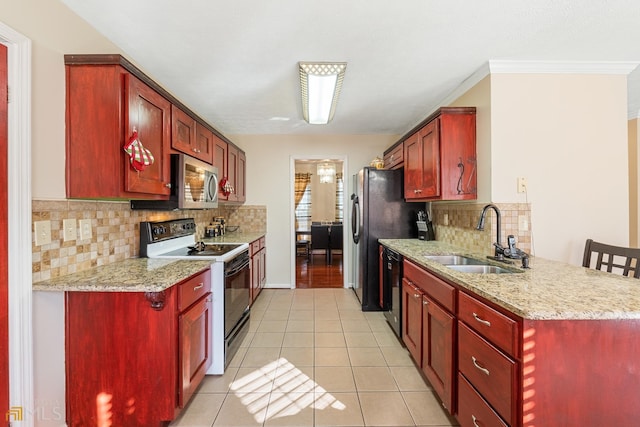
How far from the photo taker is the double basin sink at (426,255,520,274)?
6.01ft

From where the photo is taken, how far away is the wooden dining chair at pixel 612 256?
64.6 inches

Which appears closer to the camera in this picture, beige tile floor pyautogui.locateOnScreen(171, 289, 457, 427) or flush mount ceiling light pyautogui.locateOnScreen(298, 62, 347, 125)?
beige tile floor pyautogui.locateOnScreen(171, 289, 457, 427)

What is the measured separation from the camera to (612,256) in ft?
5.94

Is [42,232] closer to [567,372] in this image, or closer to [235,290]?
[235,290]

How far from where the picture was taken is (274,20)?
5.40 feet

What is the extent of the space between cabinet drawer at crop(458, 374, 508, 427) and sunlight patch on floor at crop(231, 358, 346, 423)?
0.69 m

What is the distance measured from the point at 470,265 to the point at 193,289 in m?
1.86

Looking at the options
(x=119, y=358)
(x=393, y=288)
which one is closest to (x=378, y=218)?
(x=393, y=288)

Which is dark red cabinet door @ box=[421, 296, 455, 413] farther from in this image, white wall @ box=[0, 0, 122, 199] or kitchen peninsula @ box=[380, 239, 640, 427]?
white wall @ box=[0, 0, 122, 199]

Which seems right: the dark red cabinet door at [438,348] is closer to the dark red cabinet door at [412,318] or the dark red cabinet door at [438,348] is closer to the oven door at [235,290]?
the dark red cabinet door at [412,318]

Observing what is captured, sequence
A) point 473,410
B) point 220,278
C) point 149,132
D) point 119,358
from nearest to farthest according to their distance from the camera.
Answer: point 473,410 < point 119,358 < point 149,132 < point 220,278

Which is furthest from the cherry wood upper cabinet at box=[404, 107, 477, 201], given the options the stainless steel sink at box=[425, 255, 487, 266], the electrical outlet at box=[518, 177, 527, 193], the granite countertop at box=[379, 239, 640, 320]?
the granite countertop at box=[379, 239, 640, 320]

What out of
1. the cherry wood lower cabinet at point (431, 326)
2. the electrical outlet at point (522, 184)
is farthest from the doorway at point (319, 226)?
the electrical outlet at point (522, 184)

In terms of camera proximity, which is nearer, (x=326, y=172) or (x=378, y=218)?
(x=378, y=218)
